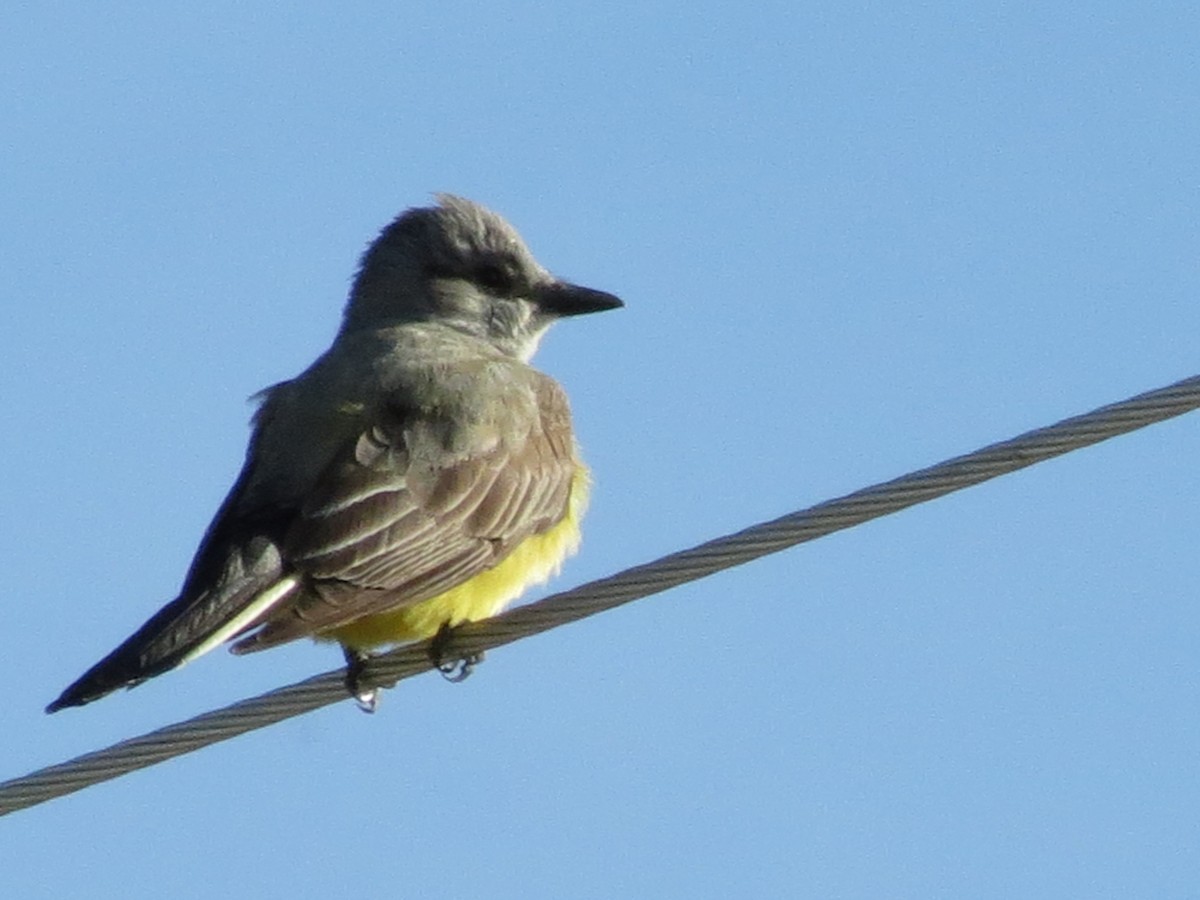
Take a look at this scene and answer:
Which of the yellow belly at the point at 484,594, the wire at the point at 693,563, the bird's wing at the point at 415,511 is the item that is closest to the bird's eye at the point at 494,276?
the bird's wing at the point at 415,511

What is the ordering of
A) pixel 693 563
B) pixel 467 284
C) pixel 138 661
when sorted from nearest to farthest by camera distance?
pixel 693 563
pixel 138 661
pixel 467 284

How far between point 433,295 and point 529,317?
33 centimetres

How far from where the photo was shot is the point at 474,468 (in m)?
7.04

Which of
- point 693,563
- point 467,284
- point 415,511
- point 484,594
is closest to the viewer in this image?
point 693,563

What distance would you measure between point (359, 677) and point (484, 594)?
1.40ft

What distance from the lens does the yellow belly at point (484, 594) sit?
6562 millimetres

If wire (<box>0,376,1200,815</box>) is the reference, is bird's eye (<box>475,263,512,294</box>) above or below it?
above

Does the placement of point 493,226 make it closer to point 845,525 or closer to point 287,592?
point 287,592

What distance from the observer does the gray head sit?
8.39 m

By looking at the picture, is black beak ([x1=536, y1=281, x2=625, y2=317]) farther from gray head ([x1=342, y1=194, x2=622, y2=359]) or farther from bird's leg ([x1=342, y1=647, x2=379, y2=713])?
bird's leg ([x1=342, y1=647, x2=379, y2=713])

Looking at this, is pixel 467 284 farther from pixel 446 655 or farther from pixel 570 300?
pixel 446 655

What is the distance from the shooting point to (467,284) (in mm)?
8445

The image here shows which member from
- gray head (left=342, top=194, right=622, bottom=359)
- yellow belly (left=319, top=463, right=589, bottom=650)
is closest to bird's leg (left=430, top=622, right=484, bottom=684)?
yellow belly (left=319, top=463, right=589, bottom=650)

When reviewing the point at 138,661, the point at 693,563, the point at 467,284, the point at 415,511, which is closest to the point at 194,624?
the point at 138,661
